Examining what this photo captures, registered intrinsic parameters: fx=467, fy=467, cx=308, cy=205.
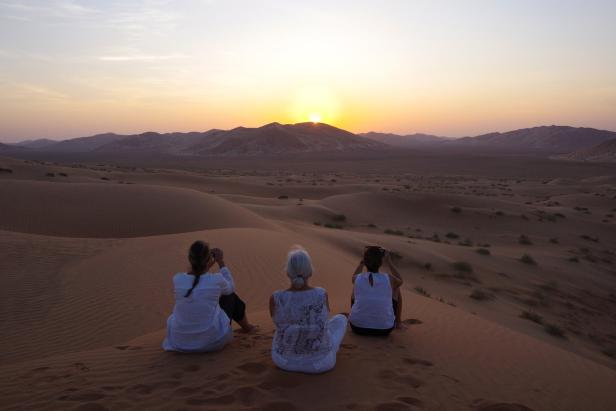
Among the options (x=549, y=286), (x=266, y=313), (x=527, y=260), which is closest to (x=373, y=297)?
(x=266, y=313)

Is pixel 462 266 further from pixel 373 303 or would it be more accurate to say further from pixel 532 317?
pixel 373 303

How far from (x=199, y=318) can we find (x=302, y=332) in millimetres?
1193

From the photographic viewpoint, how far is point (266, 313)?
7.36 metres

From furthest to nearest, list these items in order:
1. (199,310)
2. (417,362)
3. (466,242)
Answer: (466,242)
(417,362)
(199,310)

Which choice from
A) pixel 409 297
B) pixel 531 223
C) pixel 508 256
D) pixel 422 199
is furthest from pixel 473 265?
pixel 422 199

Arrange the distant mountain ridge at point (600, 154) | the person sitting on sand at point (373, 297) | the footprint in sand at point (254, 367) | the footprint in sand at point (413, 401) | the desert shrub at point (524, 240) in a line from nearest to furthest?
the footprint in sand at point (413, 401) → the footprint in sand at point (254, 367) → the person sitting on sand at point (373, 297) → the desert shrub at point (524, 240) → the distant mountain ridge at point (600, 154)

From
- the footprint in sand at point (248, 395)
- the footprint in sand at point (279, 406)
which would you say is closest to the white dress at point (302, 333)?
the footprint in sand at point (248, 395)

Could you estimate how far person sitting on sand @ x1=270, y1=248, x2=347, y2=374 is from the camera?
14.5 ft

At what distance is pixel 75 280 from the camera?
8766 millimetres

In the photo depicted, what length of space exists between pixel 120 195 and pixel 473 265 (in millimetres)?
12712

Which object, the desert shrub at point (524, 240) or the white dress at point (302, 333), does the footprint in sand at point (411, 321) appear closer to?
the white dress at point (302, 333)

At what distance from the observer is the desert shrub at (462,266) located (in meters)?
13.9

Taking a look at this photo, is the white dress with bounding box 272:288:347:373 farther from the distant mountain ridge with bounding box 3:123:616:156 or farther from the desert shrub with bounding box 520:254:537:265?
the distant mountain ridge with bounding box 3:123:616:156

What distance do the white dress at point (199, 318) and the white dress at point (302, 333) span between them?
0.76 metres
